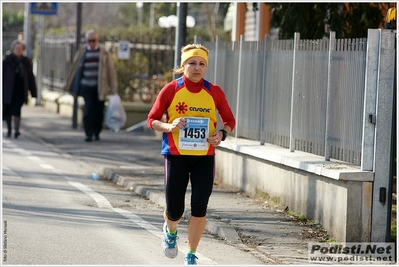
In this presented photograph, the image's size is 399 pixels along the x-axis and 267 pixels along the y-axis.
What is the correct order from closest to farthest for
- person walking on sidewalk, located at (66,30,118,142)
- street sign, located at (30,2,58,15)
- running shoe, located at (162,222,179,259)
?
running shoe, located at (162,222,179,259) < person walking on sidewalk, located at (66,30,118,142) < street sign, located at (30,2,58,15)

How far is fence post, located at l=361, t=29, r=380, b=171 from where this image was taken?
29.7 feet

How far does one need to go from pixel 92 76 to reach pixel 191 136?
1132 centimetres

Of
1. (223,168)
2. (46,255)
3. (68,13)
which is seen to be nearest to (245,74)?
(223,168)

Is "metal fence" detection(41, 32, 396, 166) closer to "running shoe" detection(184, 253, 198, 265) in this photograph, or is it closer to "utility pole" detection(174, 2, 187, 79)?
"utility pole" detection(174, 2, 187, 79)

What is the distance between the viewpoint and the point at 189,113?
7.75 metres

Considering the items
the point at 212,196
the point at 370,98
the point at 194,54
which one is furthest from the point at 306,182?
the point at 194,54

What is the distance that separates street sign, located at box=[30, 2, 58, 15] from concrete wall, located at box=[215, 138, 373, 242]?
1252 centimetres

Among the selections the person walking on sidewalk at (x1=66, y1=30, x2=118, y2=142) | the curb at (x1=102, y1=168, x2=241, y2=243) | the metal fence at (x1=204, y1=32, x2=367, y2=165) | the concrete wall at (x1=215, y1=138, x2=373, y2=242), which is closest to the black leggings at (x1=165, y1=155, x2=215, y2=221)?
the curb at (x1=102, y1=168, x2=241, y2=243)

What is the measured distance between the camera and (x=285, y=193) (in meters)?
10.9

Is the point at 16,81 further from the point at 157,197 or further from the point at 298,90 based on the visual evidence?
the point at 298,90

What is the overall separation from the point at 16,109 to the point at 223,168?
6.89m

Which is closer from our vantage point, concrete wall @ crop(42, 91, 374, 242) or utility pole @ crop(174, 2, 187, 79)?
concrete wall @ crop(42, 91, 374, 242)

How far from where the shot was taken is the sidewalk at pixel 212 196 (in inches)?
360

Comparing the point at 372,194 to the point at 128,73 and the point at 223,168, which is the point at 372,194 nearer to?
the point at 223,168
